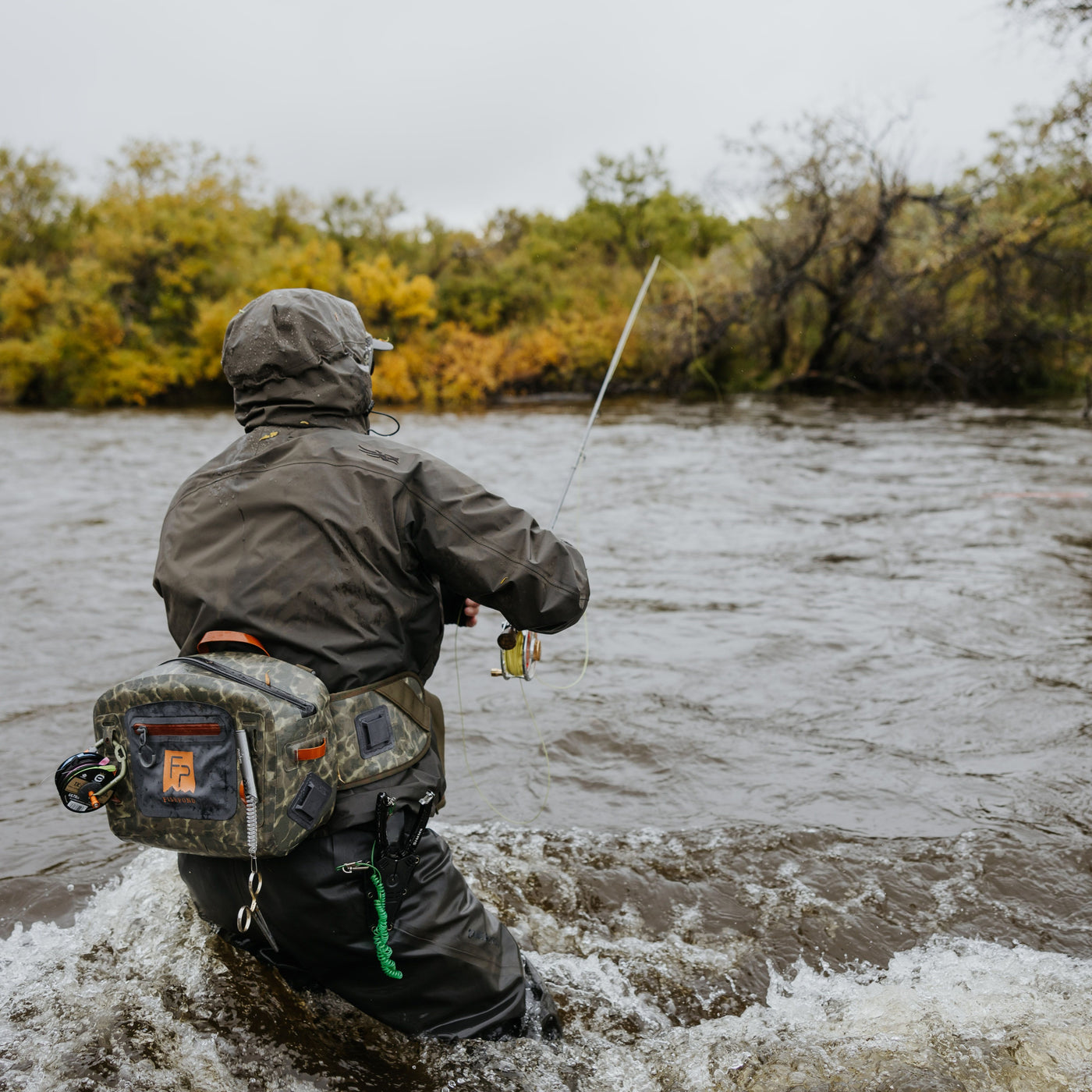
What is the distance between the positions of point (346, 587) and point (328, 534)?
0.13 meters

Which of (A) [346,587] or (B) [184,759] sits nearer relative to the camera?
(B) [184,759]

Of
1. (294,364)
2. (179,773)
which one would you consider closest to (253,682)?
(179,773)

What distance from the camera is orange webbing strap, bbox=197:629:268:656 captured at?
2.20 metres

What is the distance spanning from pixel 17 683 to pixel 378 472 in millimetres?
4456

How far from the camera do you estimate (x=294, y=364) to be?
2.41 meters

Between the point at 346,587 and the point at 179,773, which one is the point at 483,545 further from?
the point at 179,773

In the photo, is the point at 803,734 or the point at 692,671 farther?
the point at 692,671

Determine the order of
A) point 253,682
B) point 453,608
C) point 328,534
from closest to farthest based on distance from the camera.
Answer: point 253,682
point 328,534
point 453,608

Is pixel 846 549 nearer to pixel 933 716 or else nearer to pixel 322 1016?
pixel 933 716

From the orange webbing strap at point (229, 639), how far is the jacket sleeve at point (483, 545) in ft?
1.41

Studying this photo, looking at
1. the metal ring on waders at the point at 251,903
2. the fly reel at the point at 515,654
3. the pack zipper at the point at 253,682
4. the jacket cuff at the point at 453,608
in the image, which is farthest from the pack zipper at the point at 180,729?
the fly reel at the point at 515,654

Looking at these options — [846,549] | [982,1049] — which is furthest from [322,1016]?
[846,549]

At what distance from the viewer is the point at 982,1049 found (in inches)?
104

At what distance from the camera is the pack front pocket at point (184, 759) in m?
2.12
